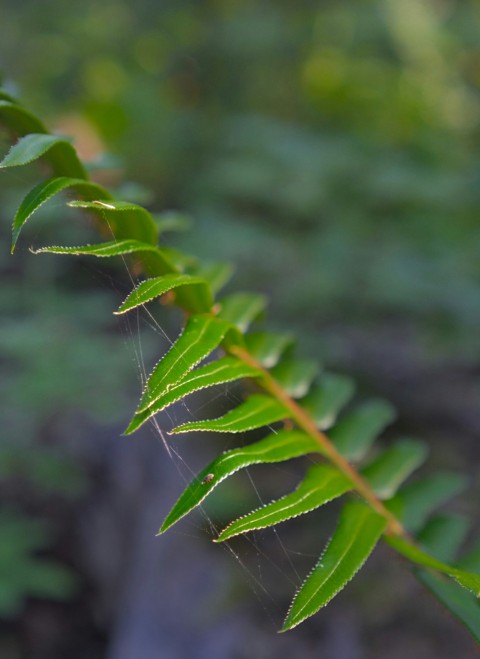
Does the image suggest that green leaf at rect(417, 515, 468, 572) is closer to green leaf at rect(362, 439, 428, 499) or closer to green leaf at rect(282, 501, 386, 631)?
green leaf at rect(362, 439, 428, 499)

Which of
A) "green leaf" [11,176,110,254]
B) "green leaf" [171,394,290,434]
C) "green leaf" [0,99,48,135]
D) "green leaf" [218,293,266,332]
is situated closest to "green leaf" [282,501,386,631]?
"green leaf" [171,394,290,434]

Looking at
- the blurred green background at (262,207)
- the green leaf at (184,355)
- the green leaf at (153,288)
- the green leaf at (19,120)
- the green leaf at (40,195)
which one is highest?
the green leaf at (19,120)

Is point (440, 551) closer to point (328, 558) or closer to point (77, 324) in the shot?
point (328, 558)

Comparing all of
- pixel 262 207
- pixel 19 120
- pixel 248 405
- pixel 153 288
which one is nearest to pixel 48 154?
pixel 19 120

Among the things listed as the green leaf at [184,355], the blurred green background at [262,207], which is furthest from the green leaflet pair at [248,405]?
the blurred green background at [262,207]

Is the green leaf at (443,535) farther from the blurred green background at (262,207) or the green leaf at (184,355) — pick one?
the blurred green background at (262,207)

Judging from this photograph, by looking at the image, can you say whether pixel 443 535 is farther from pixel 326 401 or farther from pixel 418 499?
pixel 326 401
